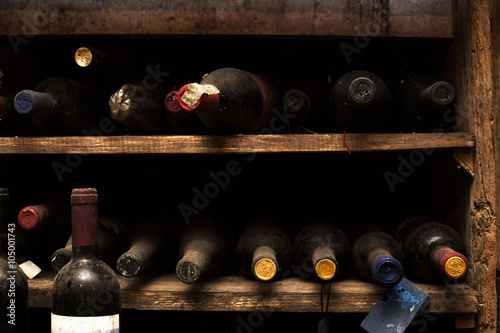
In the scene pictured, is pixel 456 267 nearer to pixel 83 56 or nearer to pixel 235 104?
pixel 235 104

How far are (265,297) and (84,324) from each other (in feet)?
1.34

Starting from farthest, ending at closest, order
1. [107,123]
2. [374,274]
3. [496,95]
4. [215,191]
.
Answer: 1. [215,191]
2. [496,95]
3. [107,123]
4. [374,274]

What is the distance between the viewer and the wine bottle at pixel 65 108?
1092 millimetres

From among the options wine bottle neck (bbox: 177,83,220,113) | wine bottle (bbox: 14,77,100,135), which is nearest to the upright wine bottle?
wine bottle (bbox: 14,77,100,135)

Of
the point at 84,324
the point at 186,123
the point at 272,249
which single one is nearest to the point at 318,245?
the point at 272,249

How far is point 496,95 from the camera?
4.38 ft

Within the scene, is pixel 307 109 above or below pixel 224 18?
below

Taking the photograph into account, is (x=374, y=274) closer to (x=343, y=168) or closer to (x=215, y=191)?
(x=343, y=168)

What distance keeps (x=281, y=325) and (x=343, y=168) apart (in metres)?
0.56

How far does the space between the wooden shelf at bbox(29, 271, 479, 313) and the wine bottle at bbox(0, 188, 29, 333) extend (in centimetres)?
14

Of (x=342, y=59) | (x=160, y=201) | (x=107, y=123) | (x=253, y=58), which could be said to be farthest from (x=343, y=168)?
(x=107, y=123)

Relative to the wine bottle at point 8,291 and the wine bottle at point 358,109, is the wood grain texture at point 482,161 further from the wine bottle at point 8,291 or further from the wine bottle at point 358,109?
the wine bottle at point 8,291

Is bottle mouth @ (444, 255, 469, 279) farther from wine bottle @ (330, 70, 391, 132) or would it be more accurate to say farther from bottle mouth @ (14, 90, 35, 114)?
bottle mouth @ (14, 90, 35, 114)

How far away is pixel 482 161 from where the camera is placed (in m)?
1.00
